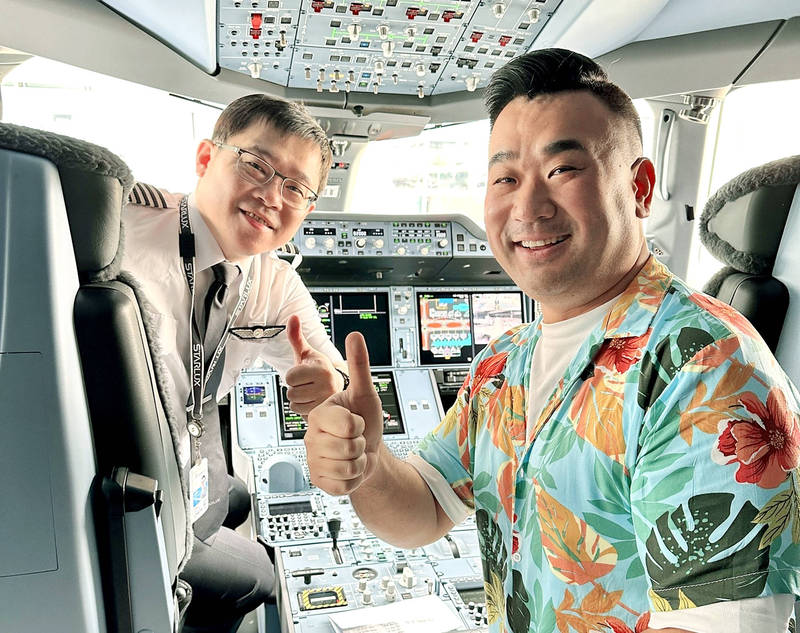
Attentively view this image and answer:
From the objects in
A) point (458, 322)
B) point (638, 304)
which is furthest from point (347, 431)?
point (458, 322)

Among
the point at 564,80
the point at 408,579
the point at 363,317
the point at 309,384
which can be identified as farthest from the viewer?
the point at 363,317

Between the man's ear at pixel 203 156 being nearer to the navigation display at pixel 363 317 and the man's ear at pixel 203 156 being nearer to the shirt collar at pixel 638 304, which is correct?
the shirt collar at pixel 638 304

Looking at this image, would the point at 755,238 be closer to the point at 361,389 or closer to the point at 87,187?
the point at 361,389

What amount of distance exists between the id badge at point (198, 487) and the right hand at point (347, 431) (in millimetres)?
840

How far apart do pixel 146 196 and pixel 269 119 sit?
1.32ft

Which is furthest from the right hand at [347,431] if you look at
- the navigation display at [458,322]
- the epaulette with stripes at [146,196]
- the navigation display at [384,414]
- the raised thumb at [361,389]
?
the navigation display at [458,322]

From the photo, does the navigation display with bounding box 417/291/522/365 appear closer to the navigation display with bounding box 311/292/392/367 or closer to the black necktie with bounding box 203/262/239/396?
the navigation display with bounding box 311/292/392/367

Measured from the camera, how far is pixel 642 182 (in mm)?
1070

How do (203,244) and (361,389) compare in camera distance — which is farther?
(203,244)

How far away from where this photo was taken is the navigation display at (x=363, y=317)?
3.53m

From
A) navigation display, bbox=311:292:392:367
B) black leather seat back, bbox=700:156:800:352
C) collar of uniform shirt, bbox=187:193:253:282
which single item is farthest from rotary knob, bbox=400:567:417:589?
navigation display, bbox=311:292:392:367

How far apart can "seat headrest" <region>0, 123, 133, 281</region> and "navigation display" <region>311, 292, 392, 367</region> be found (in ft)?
7.67

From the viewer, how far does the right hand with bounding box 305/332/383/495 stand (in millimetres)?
1000

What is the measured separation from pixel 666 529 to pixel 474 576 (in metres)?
1.40
